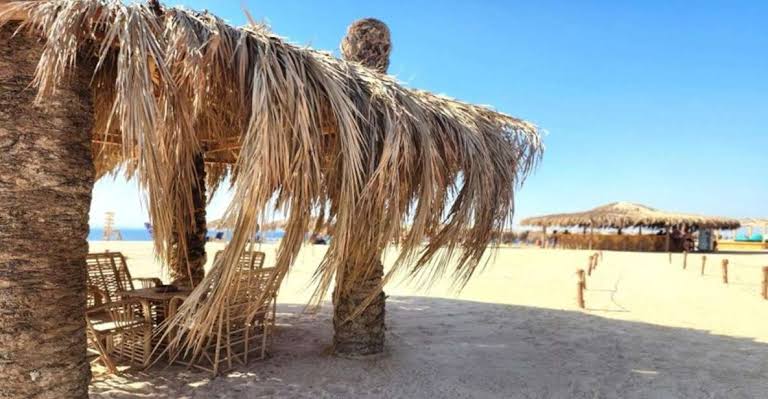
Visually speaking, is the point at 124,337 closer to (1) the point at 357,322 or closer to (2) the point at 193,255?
(2) the point at 193,255

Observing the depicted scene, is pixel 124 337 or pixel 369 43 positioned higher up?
pixel 369 43

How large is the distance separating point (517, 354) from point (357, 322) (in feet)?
5.64

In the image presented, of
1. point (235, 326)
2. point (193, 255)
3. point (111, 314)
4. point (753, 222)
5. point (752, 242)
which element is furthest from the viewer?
point (752, 242)

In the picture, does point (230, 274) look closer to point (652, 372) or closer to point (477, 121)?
point (477, 121)

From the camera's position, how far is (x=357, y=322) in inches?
178

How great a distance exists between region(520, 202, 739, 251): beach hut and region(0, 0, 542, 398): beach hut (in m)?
23.2

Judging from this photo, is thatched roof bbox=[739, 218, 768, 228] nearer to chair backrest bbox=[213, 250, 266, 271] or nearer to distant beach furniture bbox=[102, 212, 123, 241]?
chair backrest bbox=[213, 250, 266, 271]

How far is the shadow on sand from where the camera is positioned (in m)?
3.81

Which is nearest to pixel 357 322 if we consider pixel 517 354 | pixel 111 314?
pixel 517 354

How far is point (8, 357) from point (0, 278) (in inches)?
15.8

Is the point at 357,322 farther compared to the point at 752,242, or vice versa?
the point at 752,242

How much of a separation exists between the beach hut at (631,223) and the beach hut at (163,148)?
23216 mm

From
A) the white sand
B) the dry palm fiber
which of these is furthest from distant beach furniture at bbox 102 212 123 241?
the dry palm fiber

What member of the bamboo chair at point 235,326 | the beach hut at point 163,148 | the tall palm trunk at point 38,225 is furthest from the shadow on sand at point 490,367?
the beach hut at point 163,148
